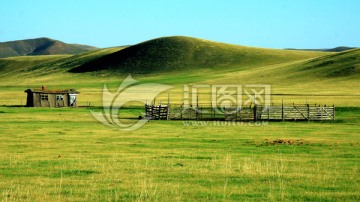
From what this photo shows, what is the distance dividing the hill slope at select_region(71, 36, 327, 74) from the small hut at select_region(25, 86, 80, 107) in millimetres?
91613

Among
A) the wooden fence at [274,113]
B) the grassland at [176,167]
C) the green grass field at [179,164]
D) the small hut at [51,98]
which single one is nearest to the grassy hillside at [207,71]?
the small hut at [51,98]

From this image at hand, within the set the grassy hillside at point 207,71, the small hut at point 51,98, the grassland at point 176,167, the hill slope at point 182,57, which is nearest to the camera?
the grassland at point 176,167

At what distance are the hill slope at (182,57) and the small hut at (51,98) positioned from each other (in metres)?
91.6

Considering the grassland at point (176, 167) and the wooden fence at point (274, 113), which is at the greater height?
the wooden fence at point (274, 113)

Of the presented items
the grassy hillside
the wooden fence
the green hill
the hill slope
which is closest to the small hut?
the grassy hillside

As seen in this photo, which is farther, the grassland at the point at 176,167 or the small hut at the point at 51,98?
the small hut at the point at 51,98

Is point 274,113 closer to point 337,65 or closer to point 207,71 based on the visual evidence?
point 337,65

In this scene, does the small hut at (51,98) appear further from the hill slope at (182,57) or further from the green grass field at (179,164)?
the hill slope at (182,57)

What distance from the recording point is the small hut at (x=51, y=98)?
73.6m

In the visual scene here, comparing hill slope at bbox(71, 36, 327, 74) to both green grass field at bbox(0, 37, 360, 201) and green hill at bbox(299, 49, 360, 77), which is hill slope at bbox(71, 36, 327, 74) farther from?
green grass field at bbox(0, 37, 360, 201)

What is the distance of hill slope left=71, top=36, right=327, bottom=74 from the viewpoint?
561 ft

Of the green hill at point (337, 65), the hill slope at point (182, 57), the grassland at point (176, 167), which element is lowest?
the grassland at point (176, 167)

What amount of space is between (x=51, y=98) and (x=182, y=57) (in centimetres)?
10854

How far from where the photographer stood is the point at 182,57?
181m
